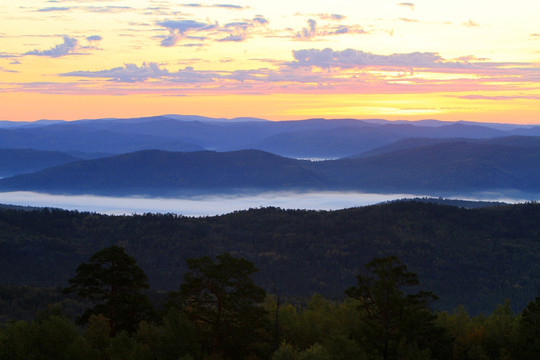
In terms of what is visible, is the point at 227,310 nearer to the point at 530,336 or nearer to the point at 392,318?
the point at 392,318

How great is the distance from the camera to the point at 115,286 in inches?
2200

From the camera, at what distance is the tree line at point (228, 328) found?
4769 cm

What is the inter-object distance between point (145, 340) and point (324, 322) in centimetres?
1979

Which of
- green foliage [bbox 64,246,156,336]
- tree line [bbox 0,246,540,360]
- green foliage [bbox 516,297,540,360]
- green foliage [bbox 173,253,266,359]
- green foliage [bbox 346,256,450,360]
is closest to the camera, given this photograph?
tree line [bbox 0,246,540,360]

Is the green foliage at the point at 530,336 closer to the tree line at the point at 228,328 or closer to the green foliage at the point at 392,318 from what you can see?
the tree line at the point at 228,328

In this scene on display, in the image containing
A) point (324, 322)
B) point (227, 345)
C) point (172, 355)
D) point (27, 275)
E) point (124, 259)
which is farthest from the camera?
point (27, 275)

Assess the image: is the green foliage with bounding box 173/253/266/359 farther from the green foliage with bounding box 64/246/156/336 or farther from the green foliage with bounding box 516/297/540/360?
the green foliage with bounding box 516/297/540/360

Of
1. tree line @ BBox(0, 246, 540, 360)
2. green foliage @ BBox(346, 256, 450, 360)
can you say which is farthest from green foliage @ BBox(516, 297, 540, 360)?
green foliage @ BBox(346, 256, 450, 360)

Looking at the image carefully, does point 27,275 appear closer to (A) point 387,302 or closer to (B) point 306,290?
(B) point 306,290

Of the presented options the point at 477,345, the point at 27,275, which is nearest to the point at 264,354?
the point at 477,345

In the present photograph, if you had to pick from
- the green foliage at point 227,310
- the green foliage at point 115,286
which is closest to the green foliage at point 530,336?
the green foliage at point 227,310

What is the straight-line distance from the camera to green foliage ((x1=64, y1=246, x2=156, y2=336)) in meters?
55.4

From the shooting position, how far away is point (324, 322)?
65438 millimetres

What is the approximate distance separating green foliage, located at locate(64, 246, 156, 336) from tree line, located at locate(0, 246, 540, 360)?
0.09 m
